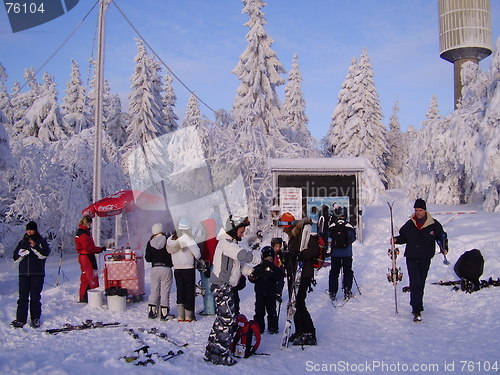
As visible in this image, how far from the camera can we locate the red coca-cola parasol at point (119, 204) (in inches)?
480

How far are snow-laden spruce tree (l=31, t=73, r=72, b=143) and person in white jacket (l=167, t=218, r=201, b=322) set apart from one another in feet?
90.2

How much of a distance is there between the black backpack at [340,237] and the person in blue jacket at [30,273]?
18.0ft

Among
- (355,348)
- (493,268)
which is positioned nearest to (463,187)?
(493,268)

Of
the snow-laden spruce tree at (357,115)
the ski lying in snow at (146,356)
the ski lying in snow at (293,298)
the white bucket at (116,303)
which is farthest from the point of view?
the snow-laden spruce tree at (357,115)

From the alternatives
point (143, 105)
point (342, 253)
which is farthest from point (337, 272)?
point (143, 105)

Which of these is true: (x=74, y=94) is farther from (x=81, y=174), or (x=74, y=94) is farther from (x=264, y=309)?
(x=264, y=309)

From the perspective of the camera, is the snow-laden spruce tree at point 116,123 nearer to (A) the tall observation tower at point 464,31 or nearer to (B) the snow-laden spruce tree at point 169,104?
(B) the snow-laden spruce tree at point 169,104

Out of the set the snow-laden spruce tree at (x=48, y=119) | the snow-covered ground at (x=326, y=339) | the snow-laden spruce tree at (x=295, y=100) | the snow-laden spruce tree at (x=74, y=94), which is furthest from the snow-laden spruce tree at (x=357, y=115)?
the snow-covered ground at (x=326, y=339)

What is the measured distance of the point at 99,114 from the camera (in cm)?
1280

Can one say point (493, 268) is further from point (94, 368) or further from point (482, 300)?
point (94, 368)

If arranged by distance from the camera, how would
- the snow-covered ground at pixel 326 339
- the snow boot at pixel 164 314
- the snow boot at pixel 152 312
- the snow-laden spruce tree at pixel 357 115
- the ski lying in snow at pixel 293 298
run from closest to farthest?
the snow-covered ground at pixel 326 339, the ski lying in snow at pixel 293 298, the snow boot at pixel 164 314, the snow boot at pixel 152 312, the snow-laden spruce tree at pixel 357 115

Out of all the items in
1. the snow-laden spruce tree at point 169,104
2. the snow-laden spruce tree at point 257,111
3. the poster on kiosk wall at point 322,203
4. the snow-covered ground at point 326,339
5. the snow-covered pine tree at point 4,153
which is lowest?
the snow-covered ground at point 326,339

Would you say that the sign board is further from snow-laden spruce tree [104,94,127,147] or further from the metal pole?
snow-laden spruce tree [104,94,127,147]

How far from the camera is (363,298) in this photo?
10.1 m
